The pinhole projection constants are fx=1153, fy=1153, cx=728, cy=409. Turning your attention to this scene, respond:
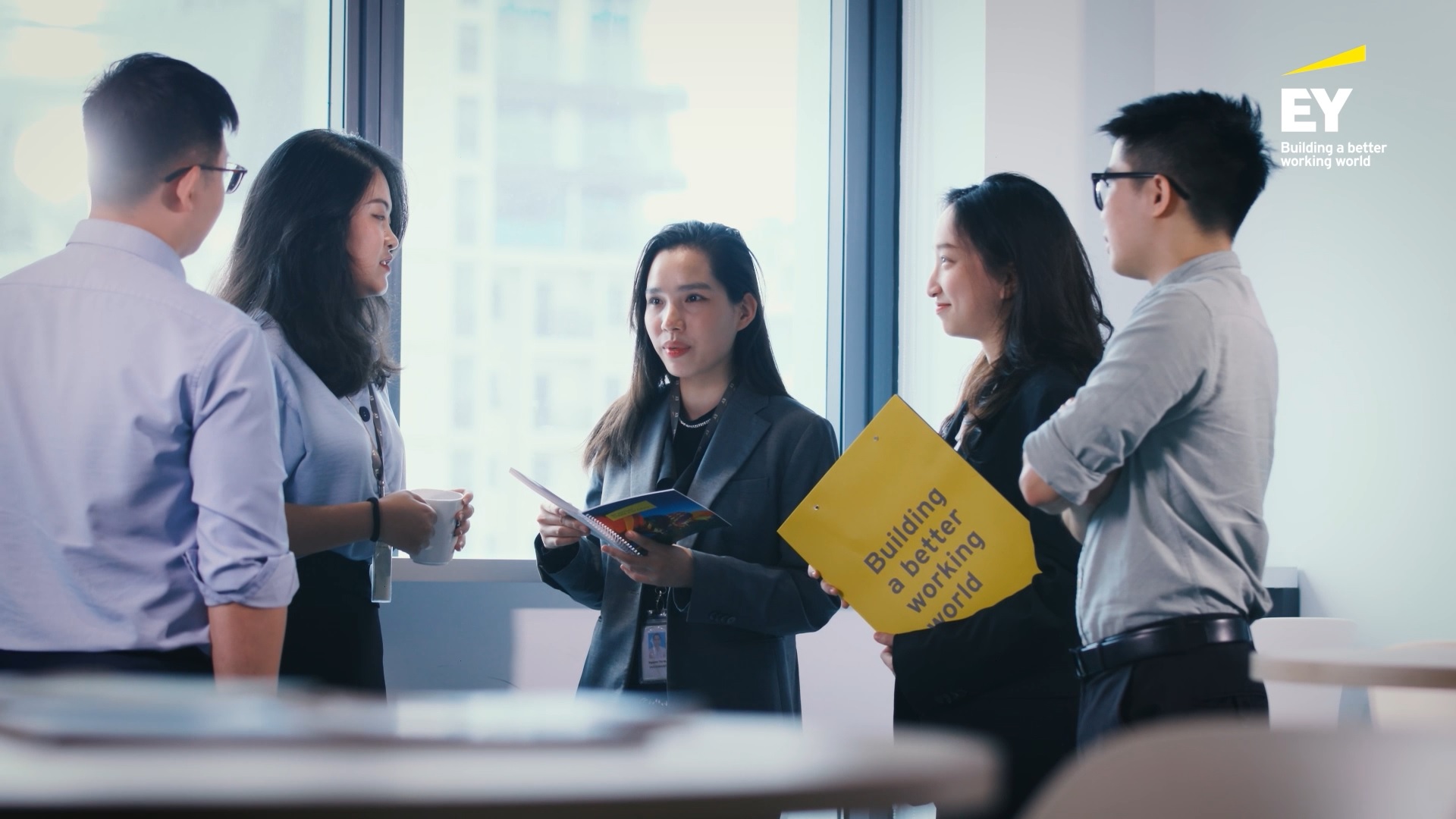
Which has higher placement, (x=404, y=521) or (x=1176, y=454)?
(x=1176, y=454)

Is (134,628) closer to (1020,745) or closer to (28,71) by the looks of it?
(1020,745)

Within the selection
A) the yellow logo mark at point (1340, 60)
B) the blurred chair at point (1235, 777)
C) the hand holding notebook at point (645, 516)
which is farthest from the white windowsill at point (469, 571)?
the yellow logo mark at point (1340, 60)

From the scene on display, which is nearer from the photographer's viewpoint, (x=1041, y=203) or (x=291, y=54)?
(x=1041, y=203)

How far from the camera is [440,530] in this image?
2.18 m

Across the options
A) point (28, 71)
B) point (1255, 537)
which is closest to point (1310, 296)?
point (1255, 537)

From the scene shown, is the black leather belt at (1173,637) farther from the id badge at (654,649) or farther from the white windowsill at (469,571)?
the white windowsill at (469,571)

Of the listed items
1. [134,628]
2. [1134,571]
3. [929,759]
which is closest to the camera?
[929,759]

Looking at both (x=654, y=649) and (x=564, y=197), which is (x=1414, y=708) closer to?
(x=654, y=649)

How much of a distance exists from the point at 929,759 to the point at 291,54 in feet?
10.4

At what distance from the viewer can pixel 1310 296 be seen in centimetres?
338

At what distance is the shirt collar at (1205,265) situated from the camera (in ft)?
5.70

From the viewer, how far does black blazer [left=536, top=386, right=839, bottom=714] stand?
7.47ft

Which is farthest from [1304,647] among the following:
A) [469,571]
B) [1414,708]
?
[469,571]

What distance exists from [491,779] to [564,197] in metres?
3.09
